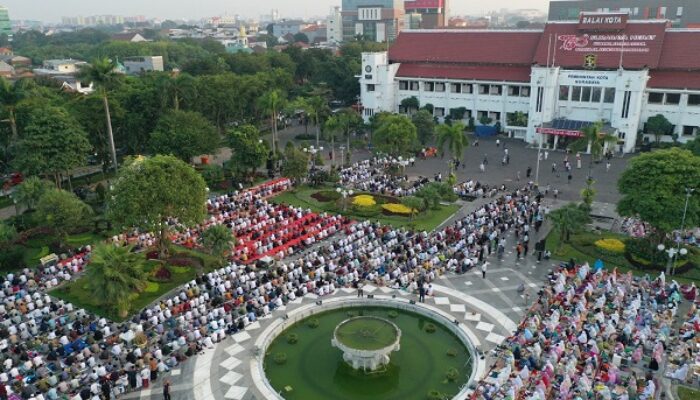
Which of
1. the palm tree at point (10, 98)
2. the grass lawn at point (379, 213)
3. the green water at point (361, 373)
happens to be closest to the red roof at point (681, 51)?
the grass lawn at point (379, 213)

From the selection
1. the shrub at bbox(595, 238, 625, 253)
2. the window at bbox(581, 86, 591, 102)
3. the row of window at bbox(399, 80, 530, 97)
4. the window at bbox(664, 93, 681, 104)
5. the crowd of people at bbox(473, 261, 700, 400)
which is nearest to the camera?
the crowd of people at bbox(473, 261, 700, 400)

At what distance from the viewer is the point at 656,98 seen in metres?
68.0

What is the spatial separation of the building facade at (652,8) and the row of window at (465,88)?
74.8 m

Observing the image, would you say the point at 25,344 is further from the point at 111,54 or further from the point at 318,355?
the point at 111,54

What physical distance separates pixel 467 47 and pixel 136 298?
62.8 metres

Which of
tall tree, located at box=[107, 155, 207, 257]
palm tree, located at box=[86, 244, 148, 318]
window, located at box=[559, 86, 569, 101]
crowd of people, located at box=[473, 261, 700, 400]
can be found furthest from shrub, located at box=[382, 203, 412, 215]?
window, located at box=[559, 86, 569, 101]

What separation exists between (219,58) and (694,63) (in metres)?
77.6

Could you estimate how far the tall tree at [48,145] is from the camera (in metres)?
48.2

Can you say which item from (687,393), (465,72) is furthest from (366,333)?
(465,72)

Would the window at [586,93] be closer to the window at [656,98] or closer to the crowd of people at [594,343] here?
the window at [656,98]

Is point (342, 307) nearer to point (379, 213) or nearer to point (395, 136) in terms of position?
point (379, 213)

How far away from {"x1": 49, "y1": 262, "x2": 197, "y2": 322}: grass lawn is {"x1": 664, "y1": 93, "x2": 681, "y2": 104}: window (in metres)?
59.3

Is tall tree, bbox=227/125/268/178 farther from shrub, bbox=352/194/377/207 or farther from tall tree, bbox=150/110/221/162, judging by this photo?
shrub, bbox=352/194/377/207

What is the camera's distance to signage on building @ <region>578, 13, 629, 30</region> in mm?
67938
